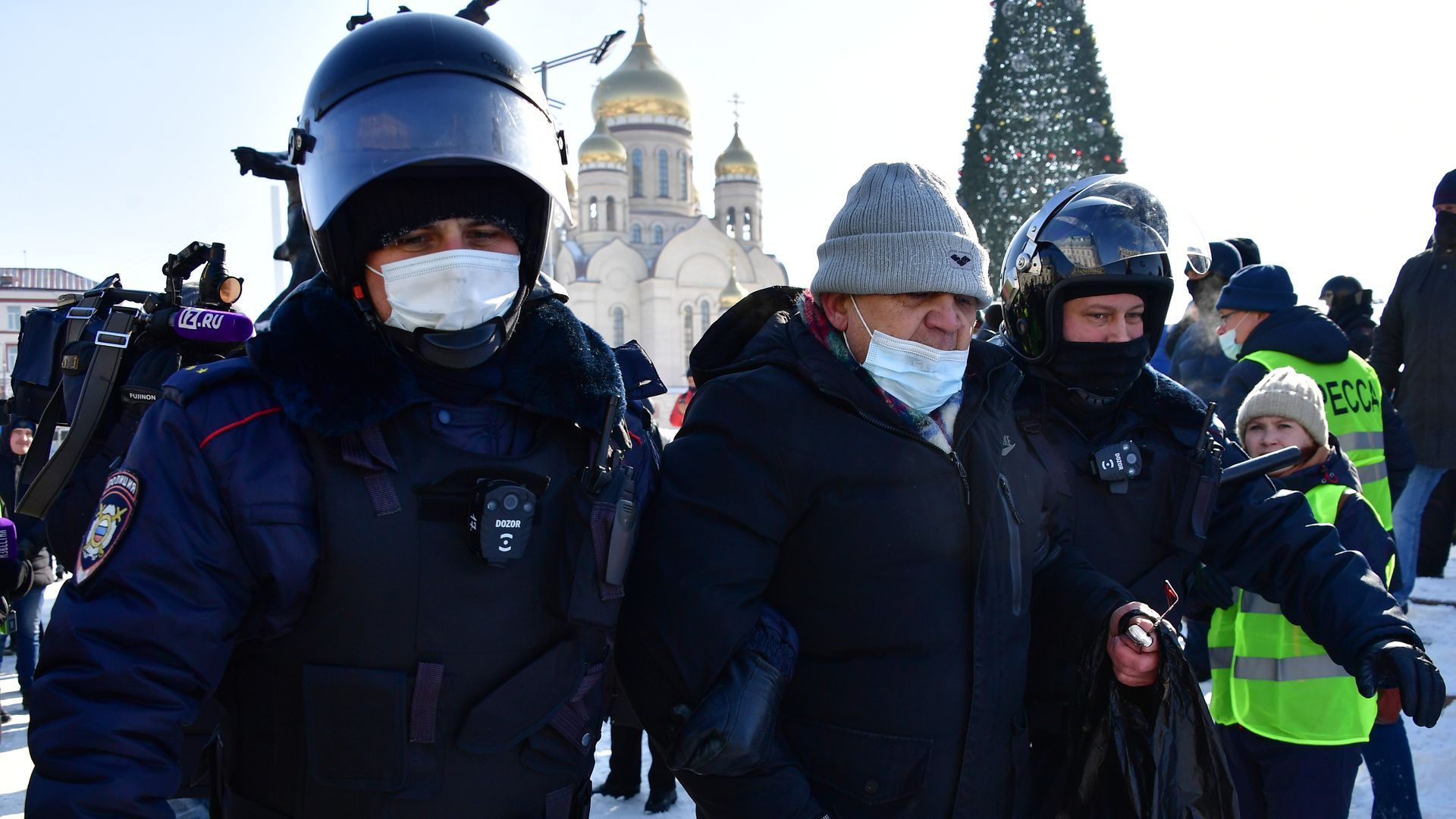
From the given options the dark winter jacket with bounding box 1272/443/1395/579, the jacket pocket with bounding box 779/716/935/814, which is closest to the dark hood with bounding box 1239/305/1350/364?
the dark winter jacket with bounding box 1272/443/1395/579

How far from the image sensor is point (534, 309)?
2.06 meters

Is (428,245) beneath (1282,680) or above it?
above

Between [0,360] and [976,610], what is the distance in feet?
158

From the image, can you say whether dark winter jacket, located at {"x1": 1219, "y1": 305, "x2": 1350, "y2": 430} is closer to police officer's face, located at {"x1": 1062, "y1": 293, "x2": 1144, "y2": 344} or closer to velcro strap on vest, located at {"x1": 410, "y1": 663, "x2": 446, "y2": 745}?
police officer's face, located at {"x1": 1062, "y1": 293, "x2": 1144, "y2": 344}

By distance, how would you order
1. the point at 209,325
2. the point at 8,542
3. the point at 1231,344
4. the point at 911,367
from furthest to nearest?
the point at 1231,344
the point at 8,542
the point at 209,325
the point at 911,367

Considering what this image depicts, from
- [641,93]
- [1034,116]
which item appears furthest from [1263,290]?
[641,93]

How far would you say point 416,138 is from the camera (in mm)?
1859

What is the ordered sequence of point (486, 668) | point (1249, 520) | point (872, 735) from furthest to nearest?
point (1249, 520)
point (872, 735)
point (486, 668)

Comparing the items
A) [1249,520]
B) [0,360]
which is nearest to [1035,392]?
[1249,520]

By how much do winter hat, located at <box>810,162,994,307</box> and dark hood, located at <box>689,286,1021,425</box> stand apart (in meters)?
0.13

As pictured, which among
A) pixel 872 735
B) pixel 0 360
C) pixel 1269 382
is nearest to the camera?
pixel 872 735

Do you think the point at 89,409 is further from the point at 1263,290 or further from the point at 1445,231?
the point at 1445,231

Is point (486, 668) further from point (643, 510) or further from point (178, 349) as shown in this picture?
point (178, 349)

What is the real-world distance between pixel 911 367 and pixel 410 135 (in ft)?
3.39
